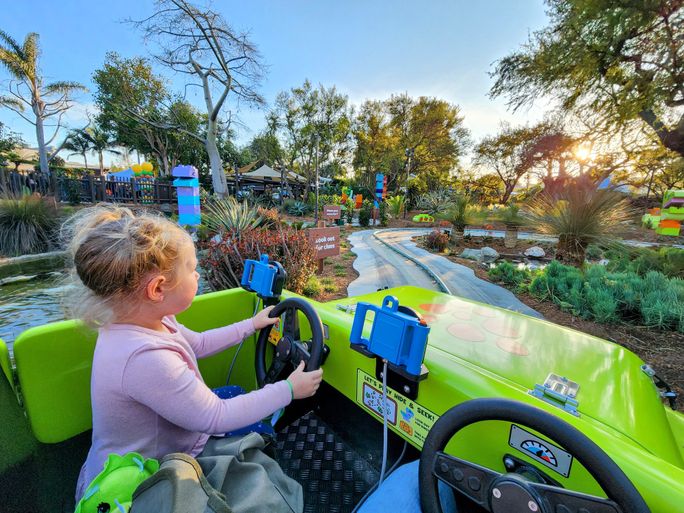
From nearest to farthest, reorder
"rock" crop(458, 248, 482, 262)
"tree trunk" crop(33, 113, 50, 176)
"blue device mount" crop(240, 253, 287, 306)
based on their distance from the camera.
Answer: "blue device mount" crop(240, 253, 287, 306) < "rock" crop(458, 248, 482, 262) < "tree trunk" crop(33, 113, 50, 176)

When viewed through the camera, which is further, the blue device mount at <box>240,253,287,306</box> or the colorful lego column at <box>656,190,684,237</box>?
the colorful lego column at <box>656,190,684,237</box>

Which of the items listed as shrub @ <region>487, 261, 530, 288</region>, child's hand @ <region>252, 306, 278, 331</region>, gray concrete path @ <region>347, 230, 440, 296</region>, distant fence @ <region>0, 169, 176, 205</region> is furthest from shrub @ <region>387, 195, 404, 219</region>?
child's hand @ <region>252, 306, 278, 331</region>

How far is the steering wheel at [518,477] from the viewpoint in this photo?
0.55 m

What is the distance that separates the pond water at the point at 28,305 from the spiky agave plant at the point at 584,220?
5.75 metres

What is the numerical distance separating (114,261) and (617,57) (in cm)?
666

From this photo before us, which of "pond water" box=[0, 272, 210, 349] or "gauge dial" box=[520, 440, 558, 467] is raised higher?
"gauge dial" box=[520, 440, 558, 467]

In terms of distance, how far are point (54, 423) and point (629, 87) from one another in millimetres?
7415

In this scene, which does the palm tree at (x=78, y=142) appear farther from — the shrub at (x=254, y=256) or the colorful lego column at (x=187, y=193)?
the shrub at (x=254, y=256)

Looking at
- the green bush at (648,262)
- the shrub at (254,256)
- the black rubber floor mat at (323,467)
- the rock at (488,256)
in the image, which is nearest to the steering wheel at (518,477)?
the black rubber floor mat at (323,467)

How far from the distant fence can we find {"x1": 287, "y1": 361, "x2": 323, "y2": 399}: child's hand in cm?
1318

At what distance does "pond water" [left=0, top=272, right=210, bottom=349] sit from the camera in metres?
3.51

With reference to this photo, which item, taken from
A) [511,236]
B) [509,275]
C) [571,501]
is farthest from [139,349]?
[511,236]

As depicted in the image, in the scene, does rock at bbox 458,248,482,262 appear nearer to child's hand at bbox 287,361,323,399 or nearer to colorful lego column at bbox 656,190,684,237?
child's hand at bbox 287,361,323,399

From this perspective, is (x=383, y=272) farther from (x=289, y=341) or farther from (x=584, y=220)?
(x=289, y=341)
